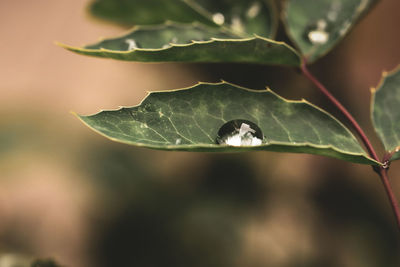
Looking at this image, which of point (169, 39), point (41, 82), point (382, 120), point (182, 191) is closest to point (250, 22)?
point (169, 39)

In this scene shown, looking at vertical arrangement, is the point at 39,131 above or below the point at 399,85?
above

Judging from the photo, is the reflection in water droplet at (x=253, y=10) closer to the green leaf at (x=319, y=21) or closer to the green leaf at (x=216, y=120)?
the green leaf at (x=319, y=21)

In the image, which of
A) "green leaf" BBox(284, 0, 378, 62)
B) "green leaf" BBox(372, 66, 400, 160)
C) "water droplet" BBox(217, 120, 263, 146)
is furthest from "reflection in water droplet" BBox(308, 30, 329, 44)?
"water droplet" BBox(217, 120, 263, 146)

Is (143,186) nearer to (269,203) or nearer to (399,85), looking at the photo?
(269,203)

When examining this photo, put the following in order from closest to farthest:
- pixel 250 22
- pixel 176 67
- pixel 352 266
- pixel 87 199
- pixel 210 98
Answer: pixel 210 98, pixel 250 22, pixel 352 266, pixel 87 199, pixel 176 67

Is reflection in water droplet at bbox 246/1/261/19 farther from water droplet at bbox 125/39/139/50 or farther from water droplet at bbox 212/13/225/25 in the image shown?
water droplet at bbox 125/39/139/50

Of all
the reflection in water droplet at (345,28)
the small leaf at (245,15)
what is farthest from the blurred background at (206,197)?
the reflection in water droplet at (345,28)
